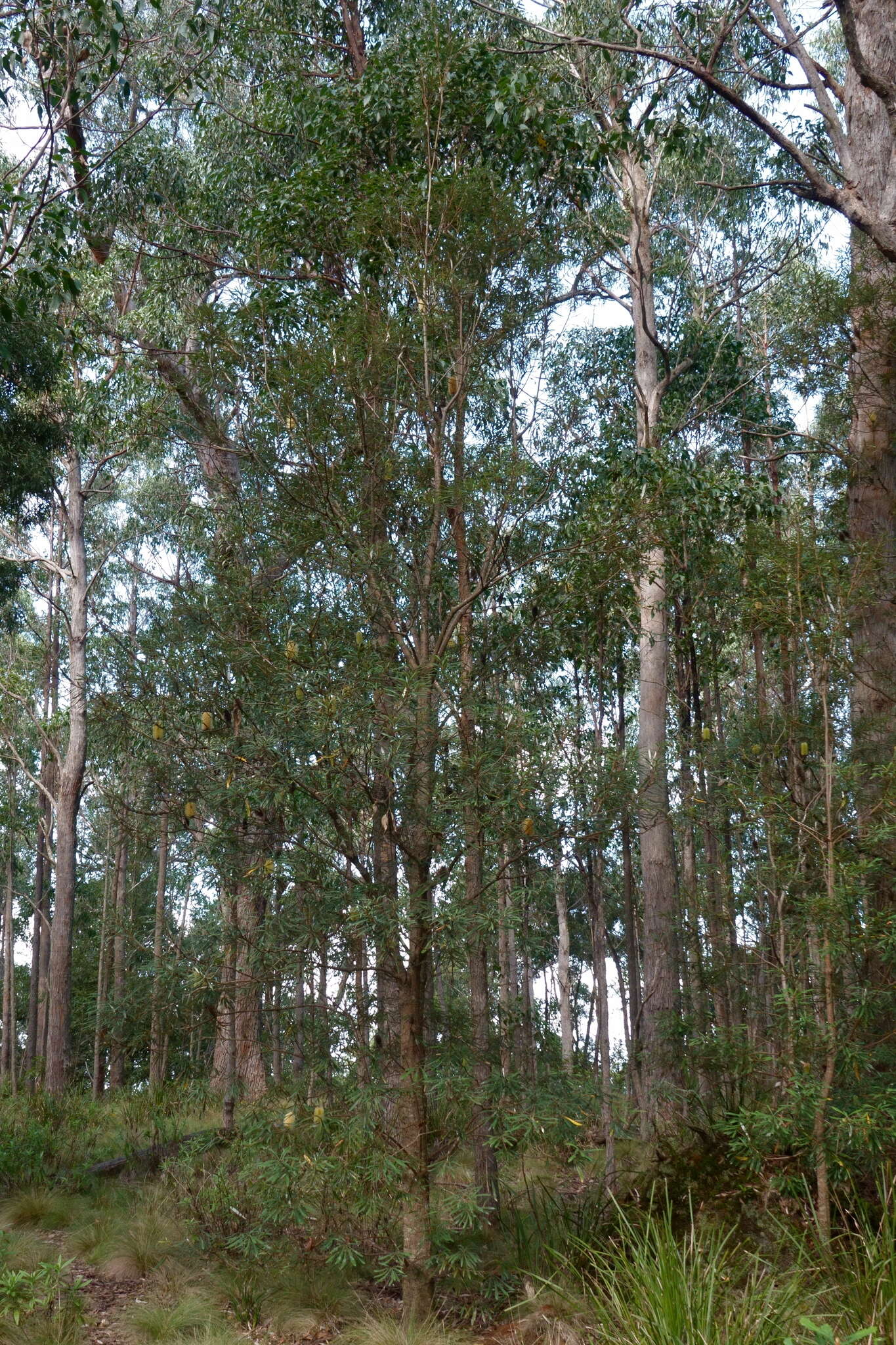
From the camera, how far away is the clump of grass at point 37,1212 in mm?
7012

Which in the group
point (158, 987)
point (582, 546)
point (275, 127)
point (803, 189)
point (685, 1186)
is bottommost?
point (685, 1186)

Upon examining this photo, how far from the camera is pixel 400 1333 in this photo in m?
4.62

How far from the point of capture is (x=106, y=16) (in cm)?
609

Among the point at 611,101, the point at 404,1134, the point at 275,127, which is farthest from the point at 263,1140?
the point at 611,101

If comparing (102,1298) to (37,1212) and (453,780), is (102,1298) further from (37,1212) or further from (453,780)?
(453,780)

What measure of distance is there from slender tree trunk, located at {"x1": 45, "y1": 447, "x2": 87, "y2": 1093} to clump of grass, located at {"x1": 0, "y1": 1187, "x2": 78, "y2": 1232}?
15.2 feet

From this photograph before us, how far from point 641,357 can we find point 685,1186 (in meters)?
7.86

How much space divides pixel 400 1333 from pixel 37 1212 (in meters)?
3.57

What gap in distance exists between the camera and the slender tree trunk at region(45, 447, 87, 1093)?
11781 millimetres

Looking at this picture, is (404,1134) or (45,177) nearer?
(404,1134)

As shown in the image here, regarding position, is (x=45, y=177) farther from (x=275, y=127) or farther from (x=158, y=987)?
(x=158, y=987)

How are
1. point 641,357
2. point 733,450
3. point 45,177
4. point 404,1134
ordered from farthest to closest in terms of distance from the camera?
point 733,450 < point 641,357 < point 45,177 < point 404,1134

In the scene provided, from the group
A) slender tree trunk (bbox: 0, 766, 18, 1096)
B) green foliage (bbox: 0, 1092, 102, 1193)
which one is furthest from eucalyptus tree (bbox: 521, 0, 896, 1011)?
slender tree trunk (bbox: 0, 766, 18, 1096)

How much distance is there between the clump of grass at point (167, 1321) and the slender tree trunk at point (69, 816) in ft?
22.5
